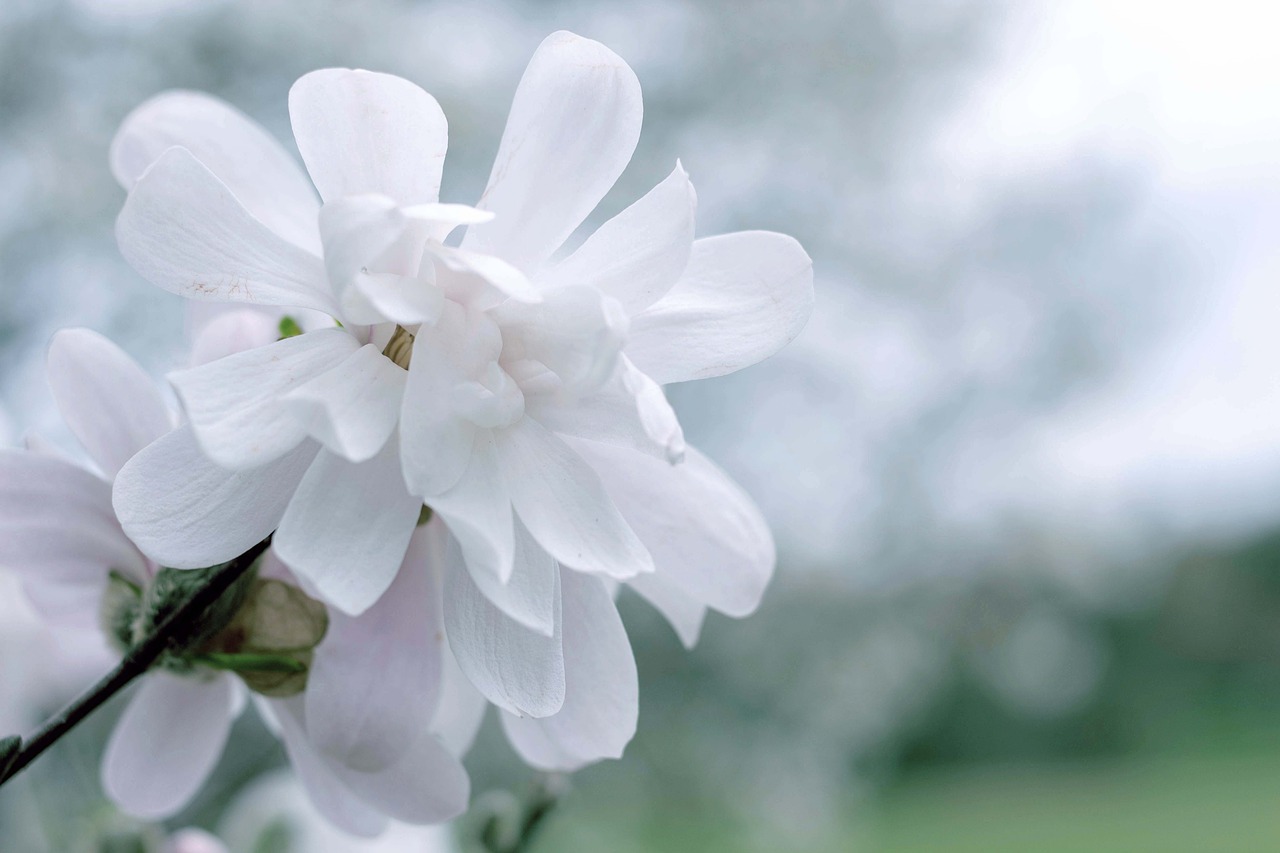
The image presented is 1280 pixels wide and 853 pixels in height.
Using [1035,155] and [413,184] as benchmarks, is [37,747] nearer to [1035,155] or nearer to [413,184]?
[413,184]

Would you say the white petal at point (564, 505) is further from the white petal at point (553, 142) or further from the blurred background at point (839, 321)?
the blurred background at point (839, 321)

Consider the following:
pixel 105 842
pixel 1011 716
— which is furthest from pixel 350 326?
pixel 1011 716

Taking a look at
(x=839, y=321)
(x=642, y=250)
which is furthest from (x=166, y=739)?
(x=839, y=321)

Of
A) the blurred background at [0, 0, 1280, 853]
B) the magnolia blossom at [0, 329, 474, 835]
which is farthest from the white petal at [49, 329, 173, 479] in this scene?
the blurred background at [0, 0, 1280, 853]

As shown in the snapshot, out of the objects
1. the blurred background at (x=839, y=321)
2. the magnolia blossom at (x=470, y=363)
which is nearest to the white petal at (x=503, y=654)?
the magnolia blossom at (x=470, y=363)

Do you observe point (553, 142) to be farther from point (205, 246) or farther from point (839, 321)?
point (839, 321)

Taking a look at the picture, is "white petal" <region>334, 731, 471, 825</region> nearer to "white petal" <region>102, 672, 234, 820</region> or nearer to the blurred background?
"white petal" <region>102, 672, 234, 820</region>
